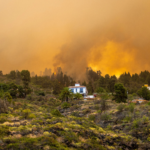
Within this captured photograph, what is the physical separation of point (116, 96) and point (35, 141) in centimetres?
2748

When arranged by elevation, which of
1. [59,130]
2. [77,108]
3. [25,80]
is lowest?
[77,108]

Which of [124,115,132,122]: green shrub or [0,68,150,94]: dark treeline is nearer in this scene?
[124,115,132,122]: green shrub

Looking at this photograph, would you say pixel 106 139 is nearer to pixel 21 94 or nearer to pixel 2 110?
pixel 2 110

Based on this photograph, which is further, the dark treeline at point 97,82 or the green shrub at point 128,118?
the dark treeline at point 97,82

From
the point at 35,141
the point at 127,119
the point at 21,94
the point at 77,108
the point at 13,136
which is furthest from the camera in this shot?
the point at 21,94

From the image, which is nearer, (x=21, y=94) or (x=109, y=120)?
(x=109, y=120)

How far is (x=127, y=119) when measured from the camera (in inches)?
706

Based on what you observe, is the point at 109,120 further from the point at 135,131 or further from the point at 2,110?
the point at 2,110

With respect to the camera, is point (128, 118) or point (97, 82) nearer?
point (128, 118)

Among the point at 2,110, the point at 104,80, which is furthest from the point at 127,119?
the point at 104,80

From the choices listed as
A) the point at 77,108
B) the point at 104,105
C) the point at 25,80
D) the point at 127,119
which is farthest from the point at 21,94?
the point at 127,119

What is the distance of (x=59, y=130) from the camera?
10195 mm

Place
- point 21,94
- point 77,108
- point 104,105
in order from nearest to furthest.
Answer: point 104,105
point 77,108
point 21,94

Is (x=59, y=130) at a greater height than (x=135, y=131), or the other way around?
(x=59, y=130)
